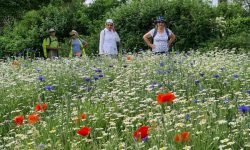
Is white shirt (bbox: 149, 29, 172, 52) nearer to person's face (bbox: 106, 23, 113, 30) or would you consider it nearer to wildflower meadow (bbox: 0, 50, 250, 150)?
person's face (bbox: 106, 23, 113, 30)

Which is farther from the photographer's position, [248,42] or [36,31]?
[36,31]

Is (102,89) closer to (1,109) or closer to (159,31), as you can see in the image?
(1,109)

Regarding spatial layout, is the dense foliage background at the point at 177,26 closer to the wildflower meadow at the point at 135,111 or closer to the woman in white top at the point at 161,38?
the woman in white top at the point at 161,38

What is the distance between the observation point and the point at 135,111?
4.58m

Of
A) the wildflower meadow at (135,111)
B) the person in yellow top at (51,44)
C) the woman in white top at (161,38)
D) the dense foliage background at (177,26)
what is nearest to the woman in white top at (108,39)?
the woman in white top at (161,38)

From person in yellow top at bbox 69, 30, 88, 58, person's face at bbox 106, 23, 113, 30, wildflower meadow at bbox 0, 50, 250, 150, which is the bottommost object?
wildflower meadow at bbox 0, 50, 250, 150

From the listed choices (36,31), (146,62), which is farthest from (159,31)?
(36,31)

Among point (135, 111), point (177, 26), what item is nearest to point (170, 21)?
point (177, 26)

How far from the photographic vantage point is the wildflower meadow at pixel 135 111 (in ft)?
11.8

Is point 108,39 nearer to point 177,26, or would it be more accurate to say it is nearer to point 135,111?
point 177,26

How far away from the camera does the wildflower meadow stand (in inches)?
141

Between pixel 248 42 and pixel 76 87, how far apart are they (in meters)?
6.98

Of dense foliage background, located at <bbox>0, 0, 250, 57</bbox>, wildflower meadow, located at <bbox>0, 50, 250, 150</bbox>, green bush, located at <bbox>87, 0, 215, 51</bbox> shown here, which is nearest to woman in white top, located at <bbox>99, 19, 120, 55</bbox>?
dense foliage background, located at <bbox>0, 0, 250, 57</bbox>

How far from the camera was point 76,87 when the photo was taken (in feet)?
21.1
